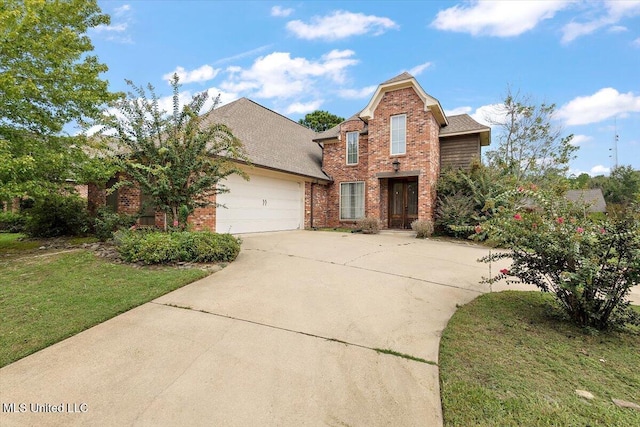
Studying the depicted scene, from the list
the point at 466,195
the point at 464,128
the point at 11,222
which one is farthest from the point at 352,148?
the point at 11,222

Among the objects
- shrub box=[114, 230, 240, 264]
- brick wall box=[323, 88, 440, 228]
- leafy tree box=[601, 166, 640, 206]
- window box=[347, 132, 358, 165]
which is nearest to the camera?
shrub box=[114, 230, 240, 264]

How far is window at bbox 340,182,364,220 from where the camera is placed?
15.5 meters

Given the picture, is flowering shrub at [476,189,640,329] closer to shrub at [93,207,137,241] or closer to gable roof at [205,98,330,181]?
gable roof at [205,98,330,181]

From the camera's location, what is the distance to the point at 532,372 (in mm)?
2699

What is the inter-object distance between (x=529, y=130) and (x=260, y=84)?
1676cm

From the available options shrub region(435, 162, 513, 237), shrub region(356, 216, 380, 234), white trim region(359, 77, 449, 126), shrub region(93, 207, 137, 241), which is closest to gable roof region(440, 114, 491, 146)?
white trim region(359, 77, 449, 126)

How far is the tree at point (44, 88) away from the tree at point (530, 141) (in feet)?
60.7

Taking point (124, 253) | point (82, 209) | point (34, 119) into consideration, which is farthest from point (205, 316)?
point (82, 209)

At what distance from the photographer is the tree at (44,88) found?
21.4ft

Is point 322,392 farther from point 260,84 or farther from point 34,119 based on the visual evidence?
point 260,84

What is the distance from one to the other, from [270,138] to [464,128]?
9.44 m

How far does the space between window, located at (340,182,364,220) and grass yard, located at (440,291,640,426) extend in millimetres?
11439

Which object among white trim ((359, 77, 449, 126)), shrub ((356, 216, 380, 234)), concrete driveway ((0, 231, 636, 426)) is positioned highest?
white trim ((359, 77, 449, 126))

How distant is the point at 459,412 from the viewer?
2.18 m
